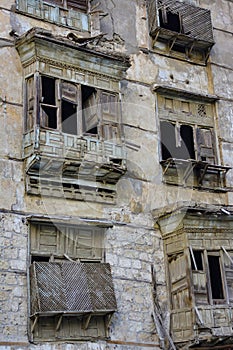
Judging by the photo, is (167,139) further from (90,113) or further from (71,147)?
(71,147)

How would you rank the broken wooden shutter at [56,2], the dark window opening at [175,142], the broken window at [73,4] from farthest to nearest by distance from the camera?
the dark window opening at [175,142] → the broken window at [73,4] → the broken wooden shutter at [56,2]

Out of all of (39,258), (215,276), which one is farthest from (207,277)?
(39,258)

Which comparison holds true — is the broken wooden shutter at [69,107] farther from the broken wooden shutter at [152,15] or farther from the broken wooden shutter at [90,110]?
the broken wooden shutter at [152,15]

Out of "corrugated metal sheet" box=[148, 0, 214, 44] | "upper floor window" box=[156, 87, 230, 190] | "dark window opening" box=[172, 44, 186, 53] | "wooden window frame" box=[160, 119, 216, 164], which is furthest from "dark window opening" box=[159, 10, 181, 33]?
"wooden window frame" box=[160, 119, 216, 164]

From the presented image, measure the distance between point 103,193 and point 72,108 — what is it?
7.37ft

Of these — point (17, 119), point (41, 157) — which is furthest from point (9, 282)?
point (17, 119)

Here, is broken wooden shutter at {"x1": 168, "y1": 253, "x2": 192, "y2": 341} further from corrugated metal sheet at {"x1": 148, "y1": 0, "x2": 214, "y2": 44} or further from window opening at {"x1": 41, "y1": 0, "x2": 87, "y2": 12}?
window opening at {"x1": 41, "y1": 0, "x2": 87, "y2": 12}

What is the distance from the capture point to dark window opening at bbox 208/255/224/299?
48.0ft

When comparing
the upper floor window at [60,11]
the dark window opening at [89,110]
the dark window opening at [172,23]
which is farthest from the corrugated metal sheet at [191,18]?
the dark window opening at [89,110]

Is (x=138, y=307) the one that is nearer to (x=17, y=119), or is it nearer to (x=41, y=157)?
(x=41, y=157)

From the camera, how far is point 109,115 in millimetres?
15047

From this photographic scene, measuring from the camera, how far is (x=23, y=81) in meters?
14.5

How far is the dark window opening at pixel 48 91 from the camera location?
14.5 metres

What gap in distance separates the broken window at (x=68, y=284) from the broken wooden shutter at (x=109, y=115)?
2398 mm
